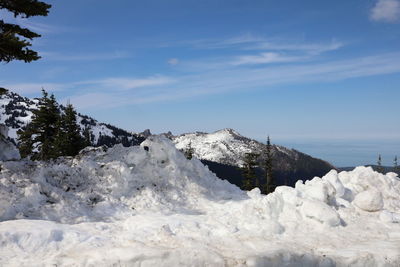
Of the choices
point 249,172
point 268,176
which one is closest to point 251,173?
point 249,172

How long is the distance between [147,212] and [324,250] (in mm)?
7424

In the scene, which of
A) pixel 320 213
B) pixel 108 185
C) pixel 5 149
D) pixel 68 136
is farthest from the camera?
pixel 68 136

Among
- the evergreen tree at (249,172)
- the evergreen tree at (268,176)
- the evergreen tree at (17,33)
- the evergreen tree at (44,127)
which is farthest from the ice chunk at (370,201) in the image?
the evergreen tree at (268,176)

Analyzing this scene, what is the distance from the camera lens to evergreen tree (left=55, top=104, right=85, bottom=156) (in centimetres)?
4103

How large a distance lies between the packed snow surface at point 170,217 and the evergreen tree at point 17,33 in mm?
4815

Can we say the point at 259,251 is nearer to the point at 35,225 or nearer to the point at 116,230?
the point at 116,230

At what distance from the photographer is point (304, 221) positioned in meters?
13.4

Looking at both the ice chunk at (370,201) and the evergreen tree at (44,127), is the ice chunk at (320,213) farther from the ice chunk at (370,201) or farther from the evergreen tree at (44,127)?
the evergreen tree at (44,127)

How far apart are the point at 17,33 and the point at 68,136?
3018 cm

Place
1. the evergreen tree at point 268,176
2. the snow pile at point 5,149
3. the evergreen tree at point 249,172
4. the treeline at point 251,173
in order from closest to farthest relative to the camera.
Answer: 1. the snow pile at point 5,149
2. the treeline at point 251,173
3. the evergreen tree at point 249,172
4. the evergreen tree at point 268,176

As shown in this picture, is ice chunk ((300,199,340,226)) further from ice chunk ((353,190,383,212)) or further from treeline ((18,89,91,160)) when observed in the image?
treeline ((18,89,91,160))

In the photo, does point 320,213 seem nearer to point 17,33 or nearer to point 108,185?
point 108,185

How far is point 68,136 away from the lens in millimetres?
43688

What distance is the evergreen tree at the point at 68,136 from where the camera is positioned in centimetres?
4103
